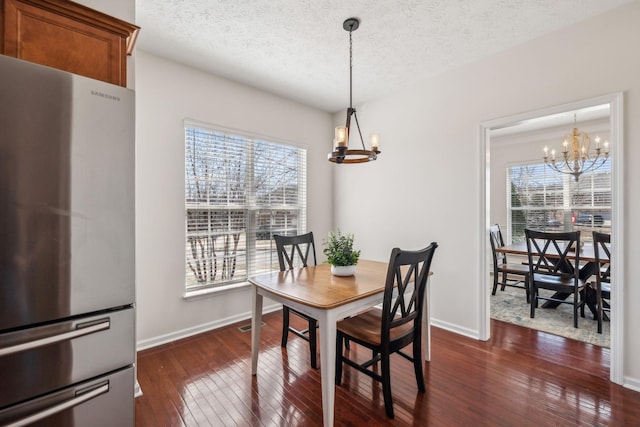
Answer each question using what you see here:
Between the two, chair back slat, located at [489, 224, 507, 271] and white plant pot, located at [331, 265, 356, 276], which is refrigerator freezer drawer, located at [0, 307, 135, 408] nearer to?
white plant pot, located at [331, 265, 356, 276]

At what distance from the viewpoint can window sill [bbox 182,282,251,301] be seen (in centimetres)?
303

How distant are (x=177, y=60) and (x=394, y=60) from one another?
222 cm

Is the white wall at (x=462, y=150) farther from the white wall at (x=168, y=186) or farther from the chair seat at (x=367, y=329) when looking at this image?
the white wall at (x=168, y=186)

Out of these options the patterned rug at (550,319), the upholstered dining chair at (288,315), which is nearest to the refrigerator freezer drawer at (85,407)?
the upholstered dining chair at (288,315)

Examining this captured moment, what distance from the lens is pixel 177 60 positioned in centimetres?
290

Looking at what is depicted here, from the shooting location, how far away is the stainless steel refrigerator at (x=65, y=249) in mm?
1095

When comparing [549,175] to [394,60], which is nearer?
[394,60]

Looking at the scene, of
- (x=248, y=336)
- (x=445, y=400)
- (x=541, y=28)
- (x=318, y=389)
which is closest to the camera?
(x=445, y=400)

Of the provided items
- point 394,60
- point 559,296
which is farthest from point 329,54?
point 559,296

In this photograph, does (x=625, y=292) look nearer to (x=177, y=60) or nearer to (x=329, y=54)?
(x=329, y=54)

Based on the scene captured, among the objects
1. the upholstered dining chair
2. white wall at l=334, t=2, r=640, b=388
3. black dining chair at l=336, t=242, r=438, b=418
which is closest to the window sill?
the upholstered dining chair

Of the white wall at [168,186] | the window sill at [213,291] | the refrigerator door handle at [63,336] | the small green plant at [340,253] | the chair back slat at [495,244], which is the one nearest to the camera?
the refrigerator door handle at [63,336]

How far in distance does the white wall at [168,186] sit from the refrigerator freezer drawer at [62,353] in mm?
1541

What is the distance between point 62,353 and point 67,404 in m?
0.22
